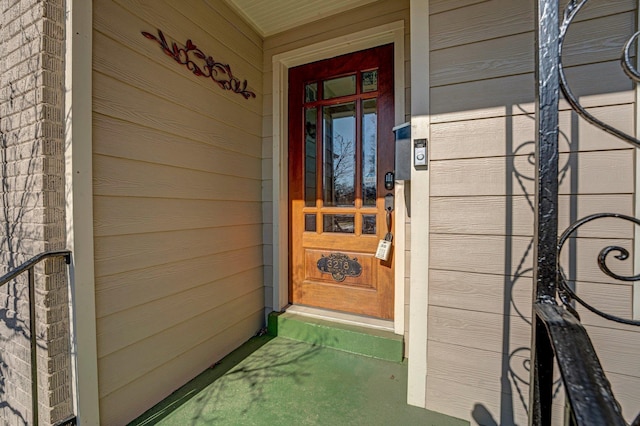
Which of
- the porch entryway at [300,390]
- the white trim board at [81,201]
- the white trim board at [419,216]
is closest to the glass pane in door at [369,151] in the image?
the white trim board at [419,216]

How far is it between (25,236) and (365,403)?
1.82 m

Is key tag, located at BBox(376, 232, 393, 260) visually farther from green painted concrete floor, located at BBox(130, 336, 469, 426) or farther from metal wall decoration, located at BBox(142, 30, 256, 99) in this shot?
metal wall decoration, located at BBox(142, 30, 256, 99)

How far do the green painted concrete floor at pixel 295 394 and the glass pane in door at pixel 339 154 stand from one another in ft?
3.71

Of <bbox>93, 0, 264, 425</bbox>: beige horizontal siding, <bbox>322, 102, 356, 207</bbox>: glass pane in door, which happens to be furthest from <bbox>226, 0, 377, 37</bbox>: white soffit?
<bbox>322, 102, 356, 207</bbox>: glass pane in door

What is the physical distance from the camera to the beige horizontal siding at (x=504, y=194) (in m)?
1.21

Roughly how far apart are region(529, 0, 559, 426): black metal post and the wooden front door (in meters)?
1.38

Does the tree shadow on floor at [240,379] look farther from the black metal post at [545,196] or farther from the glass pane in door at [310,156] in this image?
the black metal post at [545,196]

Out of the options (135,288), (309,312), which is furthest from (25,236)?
(309,312)

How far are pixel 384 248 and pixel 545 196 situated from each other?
1.37 metres

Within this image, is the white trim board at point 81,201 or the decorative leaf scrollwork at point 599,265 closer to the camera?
the decorative leaf scrollwork at point 599,265

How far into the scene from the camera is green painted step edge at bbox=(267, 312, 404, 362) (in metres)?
1.91

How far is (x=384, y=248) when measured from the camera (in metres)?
1.99

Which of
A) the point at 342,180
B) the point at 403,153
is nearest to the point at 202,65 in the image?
the point at 342,180

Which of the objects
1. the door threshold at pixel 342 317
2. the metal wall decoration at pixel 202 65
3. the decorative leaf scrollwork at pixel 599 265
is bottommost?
the door threshold at pixel 342 317
